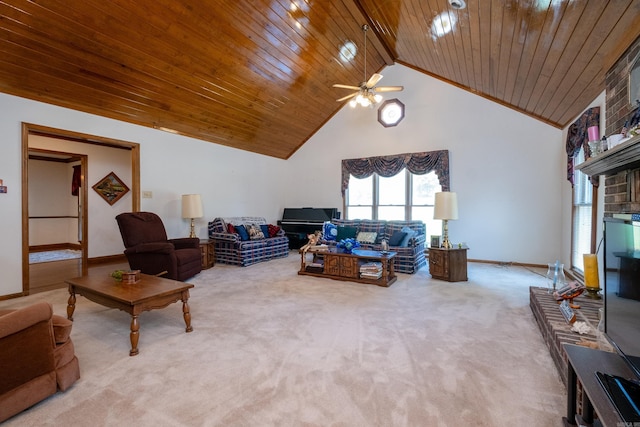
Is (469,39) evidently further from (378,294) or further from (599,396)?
(599,396)

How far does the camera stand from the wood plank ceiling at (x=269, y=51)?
2787 mm

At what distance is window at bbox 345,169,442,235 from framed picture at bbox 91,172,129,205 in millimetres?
5223

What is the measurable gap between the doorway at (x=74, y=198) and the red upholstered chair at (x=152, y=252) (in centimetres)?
68

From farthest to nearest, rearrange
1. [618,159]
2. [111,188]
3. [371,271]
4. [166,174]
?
[111,188] < [166,174] < [371,271] < [618,159]

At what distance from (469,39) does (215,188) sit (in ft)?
17.2

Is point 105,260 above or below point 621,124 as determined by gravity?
below

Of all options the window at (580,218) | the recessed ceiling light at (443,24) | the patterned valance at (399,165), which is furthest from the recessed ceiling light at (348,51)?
the window at (580,218)

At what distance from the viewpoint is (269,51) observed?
4.51 metres

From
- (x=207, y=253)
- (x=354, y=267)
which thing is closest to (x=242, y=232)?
(x=207, y=253)

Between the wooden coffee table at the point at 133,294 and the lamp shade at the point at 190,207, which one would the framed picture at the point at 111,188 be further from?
the wooden coffee table at the point at 133,294

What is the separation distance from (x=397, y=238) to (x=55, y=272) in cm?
593

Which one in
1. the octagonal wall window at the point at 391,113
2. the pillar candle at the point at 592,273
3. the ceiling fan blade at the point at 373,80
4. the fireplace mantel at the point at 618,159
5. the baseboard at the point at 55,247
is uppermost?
the octagonal wall window at the point at 391,113

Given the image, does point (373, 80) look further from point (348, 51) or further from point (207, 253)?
point (207, 253)

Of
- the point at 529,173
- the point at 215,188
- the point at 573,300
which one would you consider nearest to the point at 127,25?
the point at 215,188
